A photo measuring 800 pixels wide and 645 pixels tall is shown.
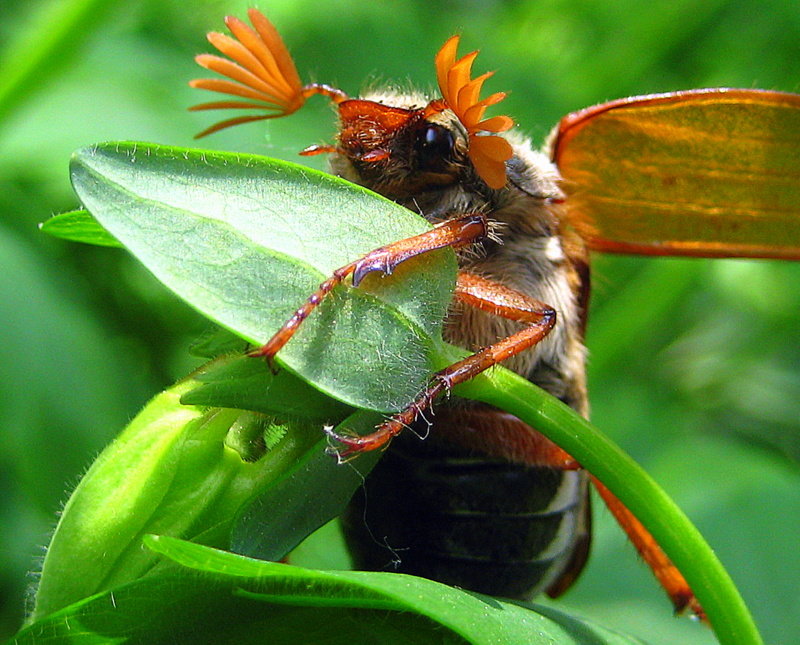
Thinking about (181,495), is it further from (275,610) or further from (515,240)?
(515,240)

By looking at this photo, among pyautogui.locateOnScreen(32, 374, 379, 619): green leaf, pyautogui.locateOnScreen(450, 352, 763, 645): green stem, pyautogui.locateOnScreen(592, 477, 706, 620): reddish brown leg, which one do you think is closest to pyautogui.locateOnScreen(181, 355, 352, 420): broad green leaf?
pyautogui.locateOnScreen(32, 374, 379, 619): green leaf

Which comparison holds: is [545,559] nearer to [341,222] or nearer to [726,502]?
[341,222]

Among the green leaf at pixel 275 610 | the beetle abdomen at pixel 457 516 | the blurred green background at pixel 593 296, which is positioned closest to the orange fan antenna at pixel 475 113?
the beetle abdomen at pixel 457 516

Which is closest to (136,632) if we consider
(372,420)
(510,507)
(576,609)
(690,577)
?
(372,420)

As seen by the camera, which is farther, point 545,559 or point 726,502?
point 726,502

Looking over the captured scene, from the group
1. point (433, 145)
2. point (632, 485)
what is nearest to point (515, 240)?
point (433, 145)

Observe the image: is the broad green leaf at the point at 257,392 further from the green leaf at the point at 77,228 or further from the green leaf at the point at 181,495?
the green leaf at the point at 77,228

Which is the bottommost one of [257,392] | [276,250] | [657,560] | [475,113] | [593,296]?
[257,392]
